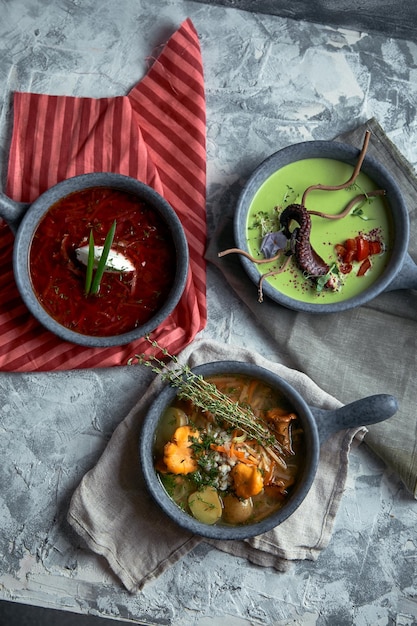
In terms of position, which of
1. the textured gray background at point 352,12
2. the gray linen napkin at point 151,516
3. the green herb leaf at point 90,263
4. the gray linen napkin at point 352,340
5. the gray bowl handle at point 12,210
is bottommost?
the gray linen napkin at point 151,516

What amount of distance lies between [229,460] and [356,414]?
0.48m

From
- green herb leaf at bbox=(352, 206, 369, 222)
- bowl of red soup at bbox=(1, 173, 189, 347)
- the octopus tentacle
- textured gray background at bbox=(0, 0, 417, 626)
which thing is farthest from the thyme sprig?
green herb leaf at bbox=(352, 206, 369, 222)

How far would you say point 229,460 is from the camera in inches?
113

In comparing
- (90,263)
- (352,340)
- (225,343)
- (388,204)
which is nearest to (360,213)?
(388,204)

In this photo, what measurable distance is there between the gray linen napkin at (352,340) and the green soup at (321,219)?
0.34ft

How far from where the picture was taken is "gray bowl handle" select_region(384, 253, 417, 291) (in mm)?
3006

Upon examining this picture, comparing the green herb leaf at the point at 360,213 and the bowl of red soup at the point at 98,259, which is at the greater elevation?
the green herb leaf at the point at 360,213

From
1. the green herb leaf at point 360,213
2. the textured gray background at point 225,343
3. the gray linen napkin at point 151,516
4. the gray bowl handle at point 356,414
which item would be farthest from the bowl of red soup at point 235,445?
the green herb leaf at point 360,213

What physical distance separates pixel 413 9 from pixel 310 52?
441 millimetres

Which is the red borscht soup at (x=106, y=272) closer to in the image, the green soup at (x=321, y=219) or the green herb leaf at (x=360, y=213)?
the green soup at (x=321, y=219)

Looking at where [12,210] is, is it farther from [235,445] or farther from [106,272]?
[235,445]

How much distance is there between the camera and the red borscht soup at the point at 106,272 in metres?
2.95

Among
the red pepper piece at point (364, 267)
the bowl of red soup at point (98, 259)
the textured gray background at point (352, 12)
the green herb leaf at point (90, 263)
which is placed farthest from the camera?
the textured gray background at point (352, 12)

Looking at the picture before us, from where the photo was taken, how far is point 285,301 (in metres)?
3.01
